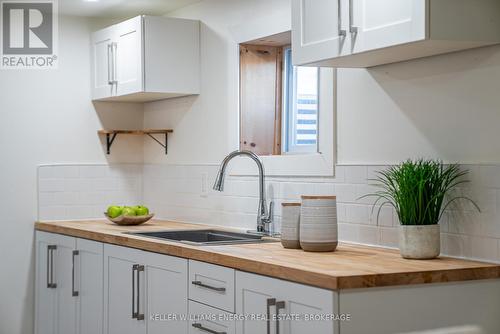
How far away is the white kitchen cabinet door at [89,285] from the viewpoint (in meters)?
4.23

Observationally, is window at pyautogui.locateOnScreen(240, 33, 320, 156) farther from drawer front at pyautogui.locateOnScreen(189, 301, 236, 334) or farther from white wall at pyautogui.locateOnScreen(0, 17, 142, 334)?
white wall at pyautogui.locateOnScreen(0, 17, 142, 334)

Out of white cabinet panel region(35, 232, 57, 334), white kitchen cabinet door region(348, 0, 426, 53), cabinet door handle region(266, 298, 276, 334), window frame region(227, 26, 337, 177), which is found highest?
white kitchen cabinet door region(348, 0, 426, 53)

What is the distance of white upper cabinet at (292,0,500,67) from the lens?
2.63m

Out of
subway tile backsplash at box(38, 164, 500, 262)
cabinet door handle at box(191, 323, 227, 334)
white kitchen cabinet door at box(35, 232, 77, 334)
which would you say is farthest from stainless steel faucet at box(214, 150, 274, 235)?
white kitchen cabinet door at box(35, 232, 77, 334)

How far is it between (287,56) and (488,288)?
1.92m

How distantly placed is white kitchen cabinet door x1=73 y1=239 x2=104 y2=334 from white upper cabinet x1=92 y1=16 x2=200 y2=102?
943 millimetres

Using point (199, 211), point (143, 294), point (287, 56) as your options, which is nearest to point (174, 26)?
point (287, 56)

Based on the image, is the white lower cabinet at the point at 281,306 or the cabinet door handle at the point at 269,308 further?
the cabinet door handle at the point at 269,308

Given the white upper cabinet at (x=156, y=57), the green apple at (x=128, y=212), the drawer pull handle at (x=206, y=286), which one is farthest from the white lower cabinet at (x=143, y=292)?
the white upper cabinet at (x=156, y=57)

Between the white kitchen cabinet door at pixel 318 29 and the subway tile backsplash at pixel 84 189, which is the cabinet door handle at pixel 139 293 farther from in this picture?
the subway tile backsplash at pixel 84 189

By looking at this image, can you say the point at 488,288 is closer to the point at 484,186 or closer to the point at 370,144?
the point at 484,186

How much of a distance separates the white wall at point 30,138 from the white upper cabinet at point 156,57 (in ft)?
1.34

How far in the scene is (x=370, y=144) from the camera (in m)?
3.35

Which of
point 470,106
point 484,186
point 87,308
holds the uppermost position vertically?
point 470,106
